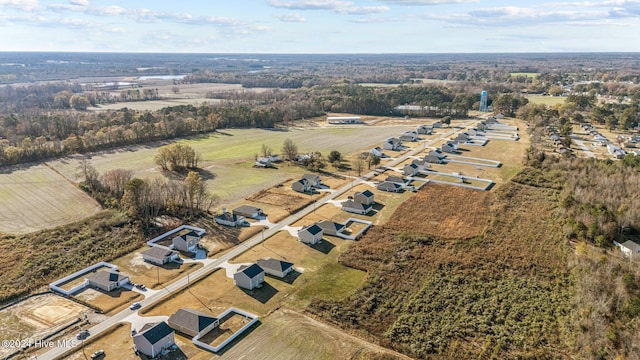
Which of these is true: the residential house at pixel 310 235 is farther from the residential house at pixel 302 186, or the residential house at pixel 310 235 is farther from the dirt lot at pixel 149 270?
the residential house at pixel 302 186

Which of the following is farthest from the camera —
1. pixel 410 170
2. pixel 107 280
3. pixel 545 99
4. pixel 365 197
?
pixel 545 99

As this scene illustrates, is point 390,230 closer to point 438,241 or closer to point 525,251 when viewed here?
point 438,241

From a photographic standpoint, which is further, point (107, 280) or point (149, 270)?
point (149, 270)

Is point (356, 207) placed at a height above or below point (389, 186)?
below

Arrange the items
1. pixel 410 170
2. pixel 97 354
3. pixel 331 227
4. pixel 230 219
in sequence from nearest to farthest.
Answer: pixel 97 354 < pixel 331 227 < pixel 230 219 < pixel 410 170

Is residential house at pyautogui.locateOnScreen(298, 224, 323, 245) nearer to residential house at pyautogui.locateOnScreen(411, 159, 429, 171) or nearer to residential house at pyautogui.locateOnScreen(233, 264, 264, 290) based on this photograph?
residential house at pyautogui.locateOnScreen(233, 264, 264, 290)

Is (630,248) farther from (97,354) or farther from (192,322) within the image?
(97,354)

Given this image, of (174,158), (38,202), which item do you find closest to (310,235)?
(174,158)

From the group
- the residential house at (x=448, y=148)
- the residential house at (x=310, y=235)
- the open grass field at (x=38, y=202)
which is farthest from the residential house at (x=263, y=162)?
the residential house at (x=448, y=148)
